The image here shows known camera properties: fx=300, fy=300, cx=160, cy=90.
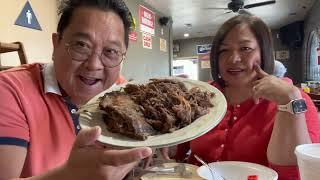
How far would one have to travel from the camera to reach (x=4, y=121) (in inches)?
36.6

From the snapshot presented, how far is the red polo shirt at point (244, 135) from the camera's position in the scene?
1.32 meters

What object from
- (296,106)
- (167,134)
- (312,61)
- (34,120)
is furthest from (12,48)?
(312,61)

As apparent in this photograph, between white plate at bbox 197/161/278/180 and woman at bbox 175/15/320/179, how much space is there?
164 millimetres

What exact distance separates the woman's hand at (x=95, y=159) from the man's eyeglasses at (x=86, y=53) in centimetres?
41

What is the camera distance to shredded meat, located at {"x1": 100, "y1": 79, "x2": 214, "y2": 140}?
0.85 m

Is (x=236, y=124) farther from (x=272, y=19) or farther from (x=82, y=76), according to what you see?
(x=272, y=19)

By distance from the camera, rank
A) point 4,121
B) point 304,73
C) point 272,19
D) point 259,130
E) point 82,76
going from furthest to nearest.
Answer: point 304,73 → point 272,19 → point 259,130 → point 82,76 → point 4,121

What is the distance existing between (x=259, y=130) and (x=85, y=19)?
89 centimetres

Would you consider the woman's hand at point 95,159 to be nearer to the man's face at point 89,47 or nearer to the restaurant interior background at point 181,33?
the man's face at point 89,47

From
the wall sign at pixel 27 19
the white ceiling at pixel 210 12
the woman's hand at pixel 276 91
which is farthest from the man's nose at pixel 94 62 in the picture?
the white ceiling at pixel 210 12

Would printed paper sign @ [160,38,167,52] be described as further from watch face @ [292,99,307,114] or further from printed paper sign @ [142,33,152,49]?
watch face @ [292,99,307,114]

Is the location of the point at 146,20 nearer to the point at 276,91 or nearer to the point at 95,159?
the point at 276,91

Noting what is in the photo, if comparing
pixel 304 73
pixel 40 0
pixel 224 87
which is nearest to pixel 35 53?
pixel 40 0

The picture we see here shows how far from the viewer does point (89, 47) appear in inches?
41.6
